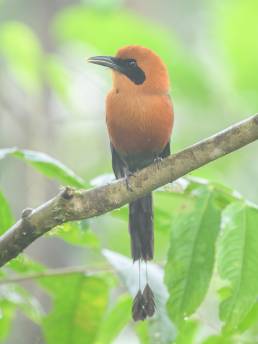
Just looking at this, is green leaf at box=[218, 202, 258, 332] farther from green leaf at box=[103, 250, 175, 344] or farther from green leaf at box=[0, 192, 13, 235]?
green leaf at box=[0, 192, 13, 235]

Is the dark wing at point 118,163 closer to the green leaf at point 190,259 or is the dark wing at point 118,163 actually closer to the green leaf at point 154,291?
the green leaf at point 154,291

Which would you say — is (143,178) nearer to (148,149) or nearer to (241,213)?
(241,213)

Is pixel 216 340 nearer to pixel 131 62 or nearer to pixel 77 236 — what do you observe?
pixel 77 236

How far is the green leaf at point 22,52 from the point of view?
4.68 metres

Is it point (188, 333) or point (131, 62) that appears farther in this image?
point (131, 62)

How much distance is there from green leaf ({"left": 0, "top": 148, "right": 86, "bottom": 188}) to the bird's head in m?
0.99

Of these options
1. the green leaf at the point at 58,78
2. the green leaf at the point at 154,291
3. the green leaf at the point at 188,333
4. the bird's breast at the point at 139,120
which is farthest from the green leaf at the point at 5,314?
the green leaf at the point at 58,78

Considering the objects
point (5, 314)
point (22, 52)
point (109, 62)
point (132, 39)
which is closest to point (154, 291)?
point (5, 314)

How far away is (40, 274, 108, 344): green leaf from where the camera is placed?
→ 3.22m

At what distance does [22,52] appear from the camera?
476cm

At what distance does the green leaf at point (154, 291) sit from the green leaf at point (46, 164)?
1.09 feet

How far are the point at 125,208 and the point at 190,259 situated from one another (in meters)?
0.62

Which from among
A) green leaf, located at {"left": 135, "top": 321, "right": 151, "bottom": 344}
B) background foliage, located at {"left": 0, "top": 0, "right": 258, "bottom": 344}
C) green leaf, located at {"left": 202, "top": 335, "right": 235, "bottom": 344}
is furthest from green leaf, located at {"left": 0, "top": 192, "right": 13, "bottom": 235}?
green leaf, located at {"left": 202, "top": 335, "right": 235, "bottom": 344}

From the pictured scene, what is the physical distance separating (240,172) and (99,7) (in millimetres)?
2749
